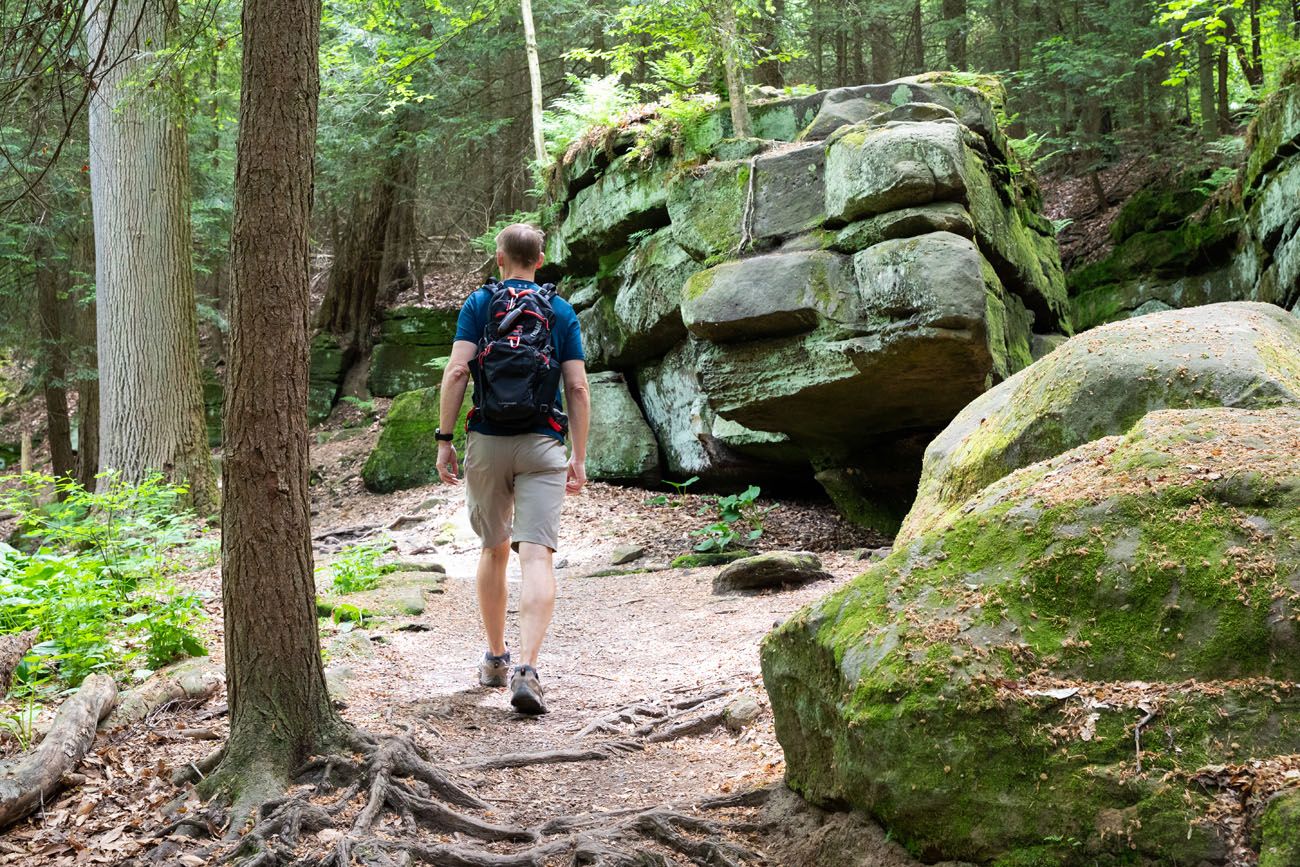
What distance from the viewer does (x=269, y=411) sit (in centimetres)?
333

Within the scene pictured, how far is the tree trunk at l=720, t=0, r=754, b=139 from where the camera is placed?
11.1 meters

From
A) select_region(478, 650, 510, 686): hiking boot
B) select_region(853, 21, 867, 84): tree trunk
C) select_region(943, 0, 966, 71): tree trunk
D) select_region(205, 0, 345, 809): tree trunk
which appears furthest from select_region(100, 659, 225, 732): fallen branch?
select_region(853, 21, 867, 84): tree trunk

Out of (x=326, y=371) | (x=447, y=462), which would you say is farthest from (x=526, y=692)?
(x=326, y=371)

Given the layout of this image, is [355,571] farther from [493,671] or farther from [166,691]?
[166,691]

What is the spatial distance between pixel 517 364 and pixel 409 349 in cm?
1571

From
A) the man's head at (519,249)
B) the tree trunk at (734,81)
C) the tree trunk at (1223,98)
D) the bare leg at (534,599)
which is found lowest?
the bare leg at (534,599)

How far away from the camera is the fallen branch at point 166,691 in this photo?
4152 mm

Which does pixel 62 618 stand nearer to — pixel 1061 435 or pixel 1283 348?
pixel 1061 435

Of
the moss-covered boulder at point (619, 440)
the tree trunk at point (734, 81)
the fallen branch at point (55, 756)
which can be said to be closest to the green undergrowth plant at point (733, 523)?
the moss-covered boulder at point (619, 440)

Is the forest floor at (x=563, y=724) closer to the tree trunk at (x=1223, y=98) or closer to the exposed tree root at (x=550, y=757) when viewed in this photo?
the exposed tree root at (x=550, y=757)

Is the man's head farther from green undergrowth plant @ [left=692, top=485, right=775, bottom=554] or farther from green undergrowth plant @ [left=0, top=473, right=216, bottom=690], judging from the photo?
green undergrowth plant @ [left=692, top=485, right=775, bottom=554]

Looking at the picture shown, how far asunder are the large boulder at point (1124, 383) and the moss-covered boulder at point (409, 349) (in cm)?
1582

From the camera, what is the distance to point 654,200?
39.5 feet

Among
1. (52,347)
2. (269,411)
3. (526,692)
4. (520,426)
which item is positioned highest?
(52,347)
